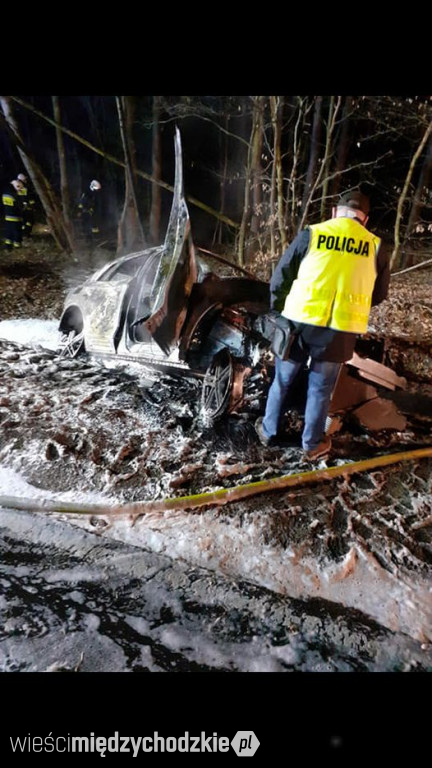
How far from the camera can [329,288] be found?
276cm

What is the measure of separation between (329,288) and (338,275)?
0.10m

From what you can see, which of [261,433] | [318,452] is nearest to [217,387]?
[261,433]

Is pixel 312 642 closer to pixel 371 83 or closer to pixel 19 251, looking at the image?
pixel 371 83

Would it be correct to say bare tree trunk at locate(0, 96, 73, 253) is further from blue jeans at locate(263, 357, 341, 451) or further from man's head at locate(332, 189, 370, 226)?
blue jeans at locate(263, 357, 341, 451)

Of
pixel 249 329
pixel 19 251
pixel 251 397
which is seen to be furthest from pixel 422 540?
pixel 19 251

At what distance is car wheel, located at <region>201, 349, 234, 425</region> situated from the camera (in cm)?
363

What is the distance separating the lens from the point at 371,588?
2145mm

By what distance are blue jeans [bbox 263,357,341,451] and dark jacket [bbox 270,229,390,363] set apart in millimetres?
87

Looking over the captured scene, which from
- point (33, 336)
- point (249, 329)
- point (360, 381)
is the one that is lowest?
point (33, 336)

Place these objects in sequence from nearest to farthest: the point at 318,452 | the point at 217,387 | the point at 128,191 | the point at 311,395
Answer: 1. the point at 311,395
2. the point at 318,452
3. the point at 217,387
4. the point at 128,191

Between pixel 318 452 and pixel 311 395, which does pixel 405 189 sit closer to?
pixel 311 395

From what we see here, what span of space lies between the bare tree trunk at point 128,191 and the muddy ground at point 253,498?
7.48 metres

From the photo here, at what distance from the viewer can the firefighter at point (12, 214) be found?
952 centimetres

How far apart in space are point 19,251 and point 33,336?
20.2 ft
